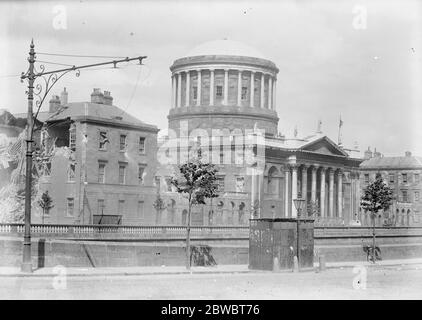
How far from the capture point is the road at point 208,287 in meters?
19.7

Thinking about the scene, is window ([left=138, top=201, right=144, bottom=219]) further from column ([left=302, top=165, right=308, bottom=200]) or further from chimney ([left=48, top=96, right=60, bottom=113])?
column ([left=302, top=165, right=308, bottom=200])

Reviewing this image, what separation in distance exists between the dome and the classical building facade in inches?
5.0

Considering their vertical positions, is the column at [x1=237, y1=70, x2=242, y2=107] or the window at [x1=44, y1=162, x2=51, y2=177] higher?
the column at [x1=237, y1=70, x2=242, y2=107]

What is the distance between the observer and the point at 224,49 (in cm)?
9212

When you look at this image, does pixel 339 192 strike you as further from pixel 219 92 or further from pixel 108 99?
pixel 108 99

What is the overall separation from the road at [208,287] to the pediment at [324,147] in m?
56.0

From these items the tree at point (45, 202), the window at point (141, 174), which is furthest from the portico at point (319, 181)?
the tree at point (45, 202)

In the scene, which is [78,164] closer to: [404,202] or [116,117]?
[116,117]

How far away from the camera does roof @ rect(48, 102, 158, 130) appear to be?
54469 millimetres

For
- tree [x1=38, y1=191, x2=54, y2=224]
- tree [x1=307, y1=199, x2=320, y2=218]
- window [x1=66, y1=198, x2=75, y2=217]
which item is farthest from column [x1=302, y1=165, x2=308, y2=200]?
tree [x1=38, y1=191, x2=54, y2=224]

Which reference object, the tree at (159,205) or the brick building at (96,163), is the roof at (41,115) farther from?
the tree at (159,205)

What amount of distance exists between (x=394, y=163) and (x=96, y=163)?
69.5m
